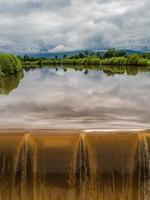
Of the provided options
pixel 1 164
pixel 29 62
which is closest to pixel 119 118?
pixel 1 164

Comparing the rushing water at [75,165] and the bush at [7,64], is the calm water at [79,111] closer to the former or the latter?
the rushing water at [75,165]

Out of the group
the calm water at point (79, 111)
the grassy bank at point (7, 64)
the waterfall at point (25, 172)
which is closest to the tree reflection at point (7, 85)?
the calm water at point (79, 111)

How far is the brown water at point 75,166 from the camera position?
10820mm

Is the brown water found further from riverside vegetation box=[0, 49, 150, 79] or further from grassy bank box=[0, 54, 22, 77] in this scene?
grassy bank box=[0, 54, 22, 77]

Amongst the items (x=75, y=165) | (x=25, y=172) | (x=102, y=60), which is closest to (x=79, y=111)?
(x=75, y=165)

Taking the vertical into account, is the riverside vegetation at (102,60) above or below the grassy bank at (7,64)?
below

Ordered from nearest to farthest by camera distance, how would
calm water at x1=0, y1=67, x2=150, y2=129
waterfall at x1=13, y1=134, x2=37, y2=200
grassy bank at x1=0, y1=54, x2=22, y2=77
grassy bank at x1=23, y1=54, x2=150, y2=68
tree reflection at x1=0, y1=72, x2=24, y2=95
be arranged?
1. waterfall at x1=13, y1=134, x2=37, y2=200
2. calm water at x1=0, y1=67, x2=150, y2=129
3. tree reflection at x1=0, y1=72, x2=24, y2=95
4. grassy bank at x1=0, y1=54, x2=22, y2=77
5. grassy bank at x1=23, y1=54, x2=150, y2=68

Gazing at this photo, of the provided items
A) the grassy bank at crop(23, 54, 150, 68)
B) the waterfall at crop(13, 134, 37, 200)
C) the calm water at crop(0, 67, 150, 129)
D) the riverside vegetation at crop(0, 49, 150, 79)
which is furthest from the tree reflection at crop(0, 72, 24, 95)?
the grassy bank at crop(23, 54, 150, 68)

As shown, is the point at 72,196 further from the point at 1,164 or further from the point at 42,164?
the point at 1,164

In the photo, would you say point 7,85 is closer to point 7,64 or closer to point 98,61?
point 7,64

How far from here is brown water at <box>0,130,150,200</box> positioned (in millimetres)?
10820

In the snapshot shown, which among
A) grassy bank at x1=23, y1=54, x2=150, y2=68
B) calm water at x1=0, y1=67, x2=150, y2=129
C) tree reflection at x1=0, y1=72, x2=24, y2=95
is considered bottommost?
grassy bank at x1=23, y1=54, x2=150, y2=68

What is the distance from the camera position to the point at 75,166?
10.8m

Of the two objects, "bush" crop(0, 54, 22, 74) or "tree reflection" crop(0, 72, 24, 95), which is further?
"bush" crop(0, 54, 22, 74)
